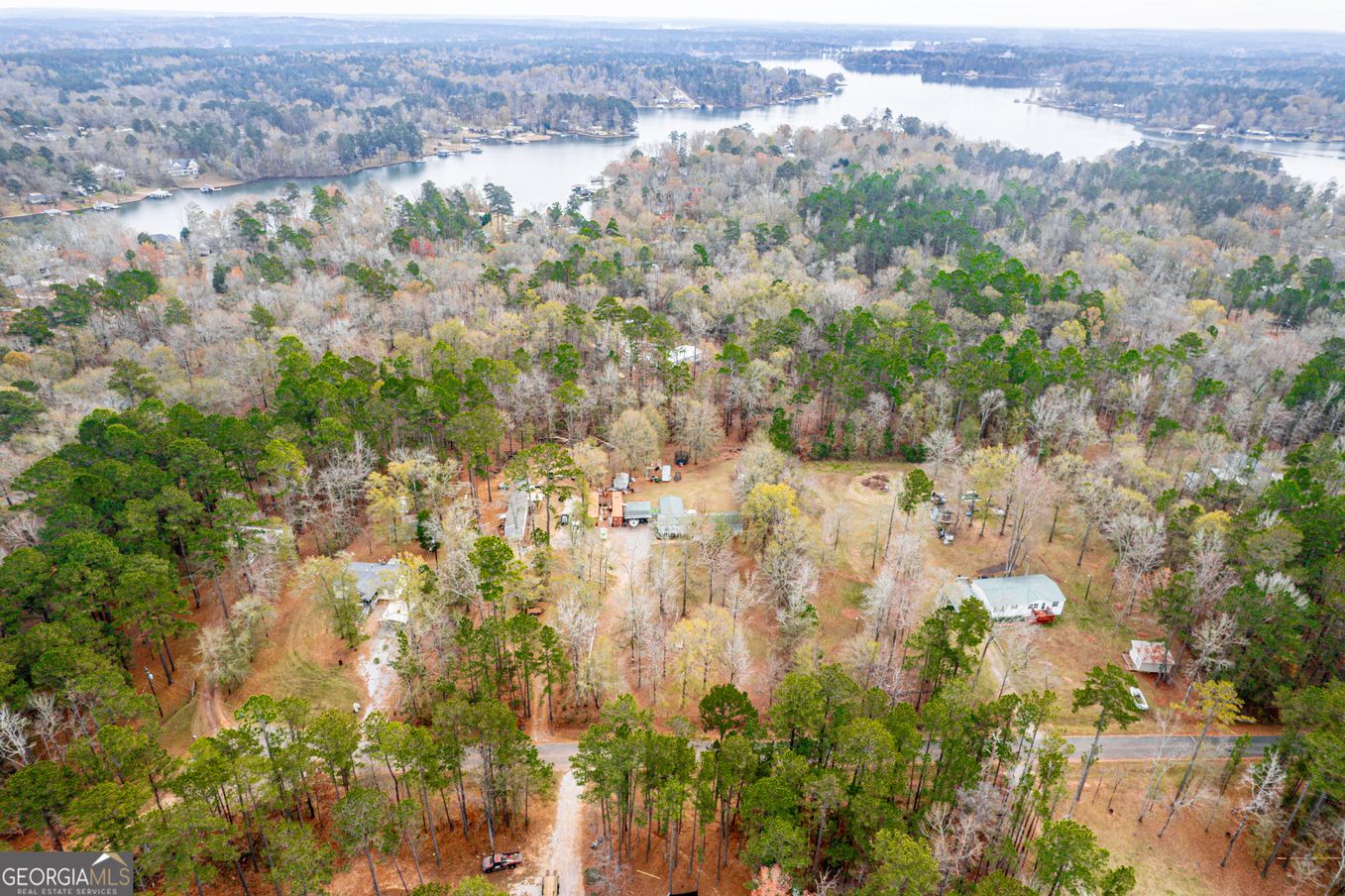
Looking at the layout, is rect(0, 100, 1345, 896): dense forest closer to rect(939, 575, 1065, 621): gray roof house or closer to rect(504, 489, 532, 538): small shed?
rect(504, 489, 532, 538): small shed

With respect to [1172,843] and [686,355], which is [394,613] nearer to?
[686,355]

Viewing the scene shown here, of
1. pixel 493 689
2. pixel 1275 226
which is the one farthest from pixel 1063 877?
pixel 1275 226

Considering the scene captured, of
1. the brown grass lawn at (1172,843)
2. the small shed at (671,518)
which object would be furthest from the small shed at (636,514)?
the brown grass lawn at (1172,843)

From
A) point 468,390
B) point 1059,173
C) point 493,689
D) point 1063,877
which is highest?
point 1059,173

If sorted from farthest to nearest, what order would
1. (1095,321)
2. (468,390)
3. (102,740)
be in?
1. (1095,321)
2. (468,390)
3. (102,740)

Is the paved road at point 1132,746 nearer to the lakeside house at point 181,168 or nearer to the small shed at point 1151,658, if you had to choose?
the small shed at point 1151,658

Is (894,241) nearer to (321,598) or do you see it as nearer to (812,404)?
(812,404)
